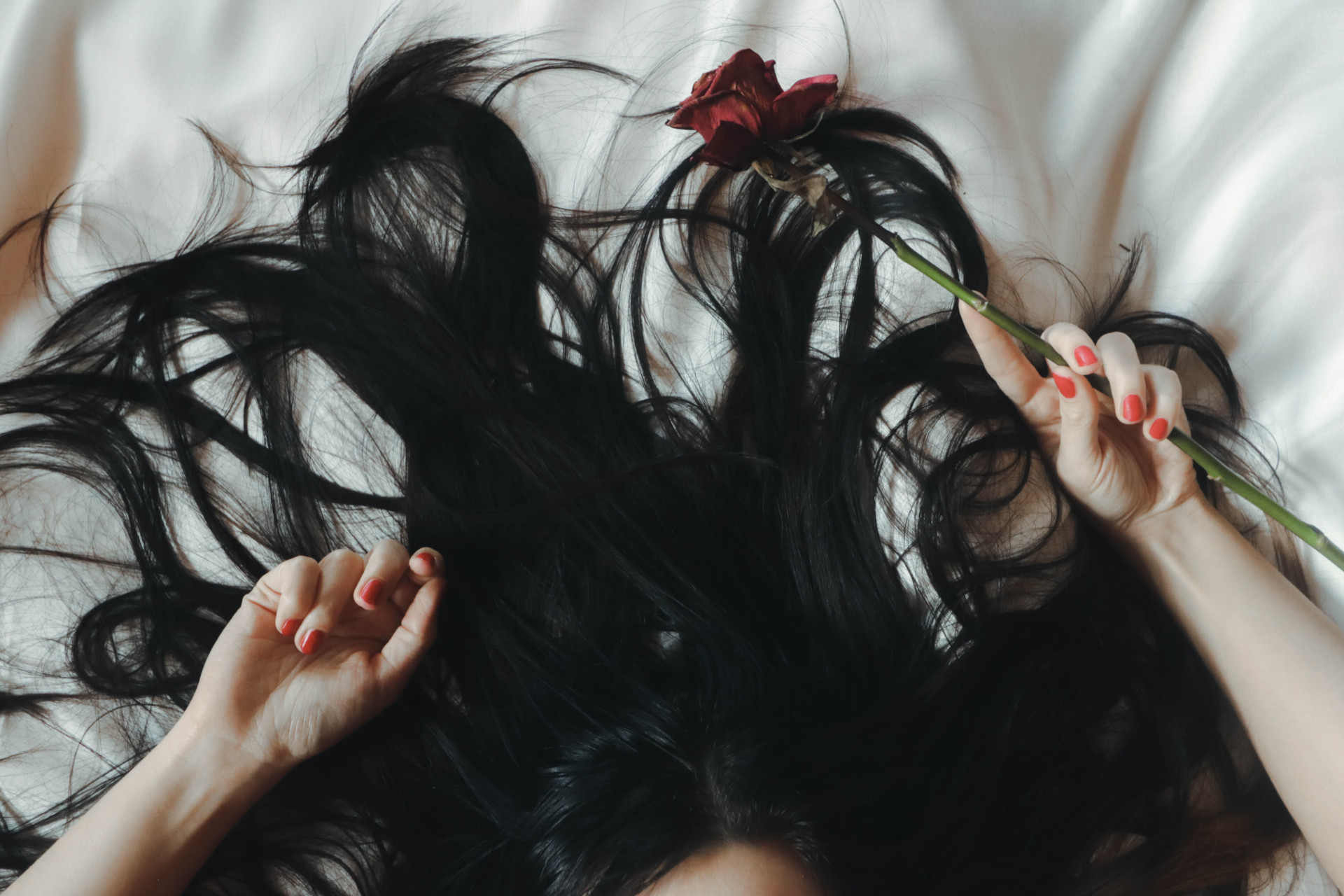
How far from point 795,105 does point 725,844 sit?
2.04 ft

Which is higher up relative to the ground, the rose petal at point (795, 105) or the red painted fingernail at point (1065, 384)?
the rose petal at point (795, 105)

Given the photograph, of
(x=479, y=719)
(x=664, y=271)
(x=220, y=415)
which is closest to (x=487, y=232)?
(x=664, y=271)

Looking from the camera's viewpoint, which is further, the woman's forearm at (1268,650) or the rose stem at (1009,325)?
the woman's forearm at (1268,650)

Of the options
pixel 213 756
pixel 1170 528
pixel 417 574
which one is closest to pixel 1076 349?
pixel 1170 528

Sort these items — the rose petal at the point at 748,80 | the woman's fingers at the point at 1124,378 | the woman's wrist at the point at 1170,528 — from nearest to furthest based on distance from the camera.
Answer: the rose petal at the point at 748,80, the woman's fingers at the point at 1124,378, the woman's wrist at the point at 1170,528

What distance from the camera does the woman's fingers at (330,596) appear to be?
2.73 feet

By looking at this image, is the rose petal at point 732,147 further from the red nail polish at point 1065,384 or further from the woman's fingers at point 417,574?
the woman's fingers at point 417,574

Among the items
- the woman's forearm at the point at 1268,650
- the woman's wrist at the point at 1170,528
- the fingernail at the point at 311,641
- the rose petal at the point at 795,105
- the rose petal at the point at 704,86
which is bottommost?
the woman's forearm at the point at 1268,650

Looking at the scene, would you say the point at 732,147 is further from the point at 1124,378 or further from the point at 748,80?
the point at 1124,378

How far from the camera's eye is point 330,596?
0.85 meters

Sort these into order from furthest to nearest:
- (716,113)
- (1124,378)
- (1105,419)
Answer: (1105,419) < (1124,378) < (716,113)

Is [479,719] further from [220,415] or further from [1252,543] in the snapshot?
[1252,543]

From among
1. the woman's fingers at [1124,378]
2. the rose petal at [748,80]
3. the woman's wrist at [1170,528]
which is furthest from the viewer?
the woman's wrist at [1170,528]

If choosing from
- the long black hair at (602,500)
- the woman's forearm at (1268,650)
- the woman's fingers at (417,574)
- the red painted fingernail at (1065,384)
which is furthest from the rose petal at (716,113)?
the woman's forearm at (1268,650)
